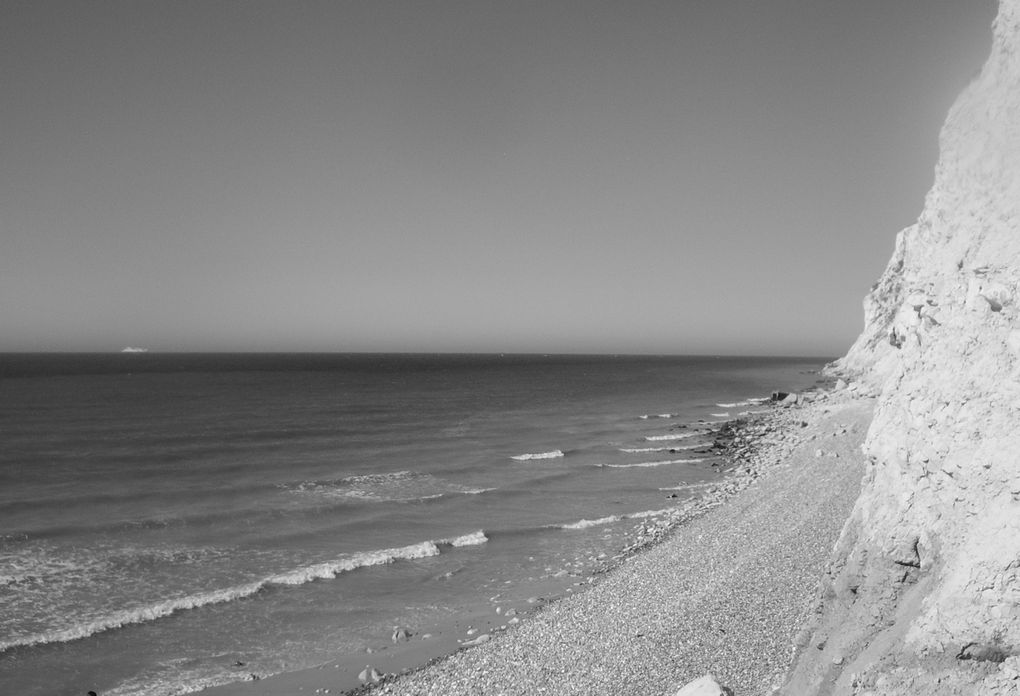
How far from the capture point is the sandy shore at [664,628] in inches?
468

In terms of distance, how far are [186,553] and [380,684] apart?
12.1 metres

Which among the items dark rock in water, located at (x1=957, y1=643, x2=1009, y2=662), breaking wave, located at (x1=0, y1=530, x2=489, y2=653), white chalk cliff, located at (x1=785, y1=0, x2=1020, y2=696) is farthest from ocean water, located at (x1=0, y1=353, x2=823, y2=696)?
dark rock in water, located at (x1=957, y1=643, x2=1009, y2=662)

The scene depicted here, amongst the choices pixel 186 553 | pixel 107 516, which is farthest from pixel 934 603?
pixel 107 516

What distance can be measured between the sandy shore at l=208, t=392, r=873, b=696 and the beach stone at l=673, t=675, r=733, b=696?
0.60 m

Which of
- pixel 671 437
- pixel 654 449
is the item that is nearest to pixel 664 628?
pixel 654 449

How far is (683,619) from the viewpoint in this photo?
555 inches

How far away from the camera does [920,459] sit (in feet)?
25.2

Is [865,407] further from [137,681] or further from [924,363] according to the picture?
[137,681]

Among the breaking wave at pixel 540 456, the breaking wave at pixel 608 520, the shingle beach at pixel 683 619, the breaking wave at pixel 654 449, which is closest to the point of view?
the shingle beach at pixel 683 619

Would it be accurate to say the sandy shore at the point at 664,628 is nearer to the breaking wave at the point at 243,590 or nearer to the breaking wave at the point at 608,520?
the breaking wave at the point at 608,520

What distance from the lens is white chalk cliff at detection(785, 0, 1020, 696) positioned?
6.22 meters

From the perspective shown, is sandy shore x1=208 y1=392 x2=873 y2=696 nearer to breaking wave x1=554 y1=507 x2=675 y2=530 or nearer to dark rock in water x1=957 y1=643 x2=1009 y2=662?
breaking wave x1=554 y1=507 x2=675 y2=530

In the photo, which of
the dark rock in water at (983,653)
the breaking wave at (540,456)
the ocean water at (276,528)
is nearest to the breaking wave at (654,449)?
the ocean water at (276,528)

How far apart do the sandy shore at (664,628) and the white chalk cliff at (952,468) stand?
3.14 meters
